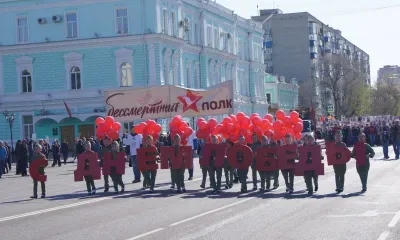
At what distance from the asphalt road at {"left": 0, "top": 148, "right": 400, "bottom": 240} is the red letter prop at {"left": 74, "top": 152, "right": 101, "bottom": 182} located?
60cm

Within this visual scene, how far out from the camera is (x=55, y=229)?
16078 mm

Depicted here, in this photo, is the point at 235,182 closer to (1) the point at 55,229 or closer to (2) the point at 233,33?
(1) the point at 55,229

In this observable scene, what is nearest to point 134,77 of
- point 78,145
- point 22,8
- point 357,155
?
point 22,8

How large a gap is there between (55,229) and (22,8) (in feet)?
153

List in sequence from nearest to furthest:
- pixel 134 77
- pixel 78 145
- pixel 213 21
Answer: pixel 78 145 < pixel 134 77 < pixel 213 21

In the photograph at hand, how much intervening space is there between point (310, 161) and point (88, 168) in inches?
264

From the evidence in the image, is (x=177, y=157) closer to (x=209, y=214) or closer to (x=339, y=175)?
(x=339, y=175)

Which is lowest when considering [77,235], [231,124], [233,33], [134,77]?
[77,235]

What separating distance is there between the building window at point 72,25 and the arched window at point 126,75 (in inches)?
172

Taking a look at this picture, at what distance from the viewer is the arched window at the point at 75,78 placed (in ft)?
195

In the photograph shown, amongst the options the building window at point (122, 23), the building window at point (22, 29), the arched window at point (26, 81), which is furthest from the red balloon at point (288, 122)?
the building window at point (22, 29)

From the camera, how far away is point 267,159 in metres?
24.0

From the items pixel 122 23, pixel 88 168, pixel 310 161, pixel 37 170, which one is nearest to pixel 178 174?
pixel 88 168

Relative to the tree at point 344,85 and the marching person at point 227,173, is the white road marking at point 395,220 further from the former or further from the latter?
the tree at point 344,85
